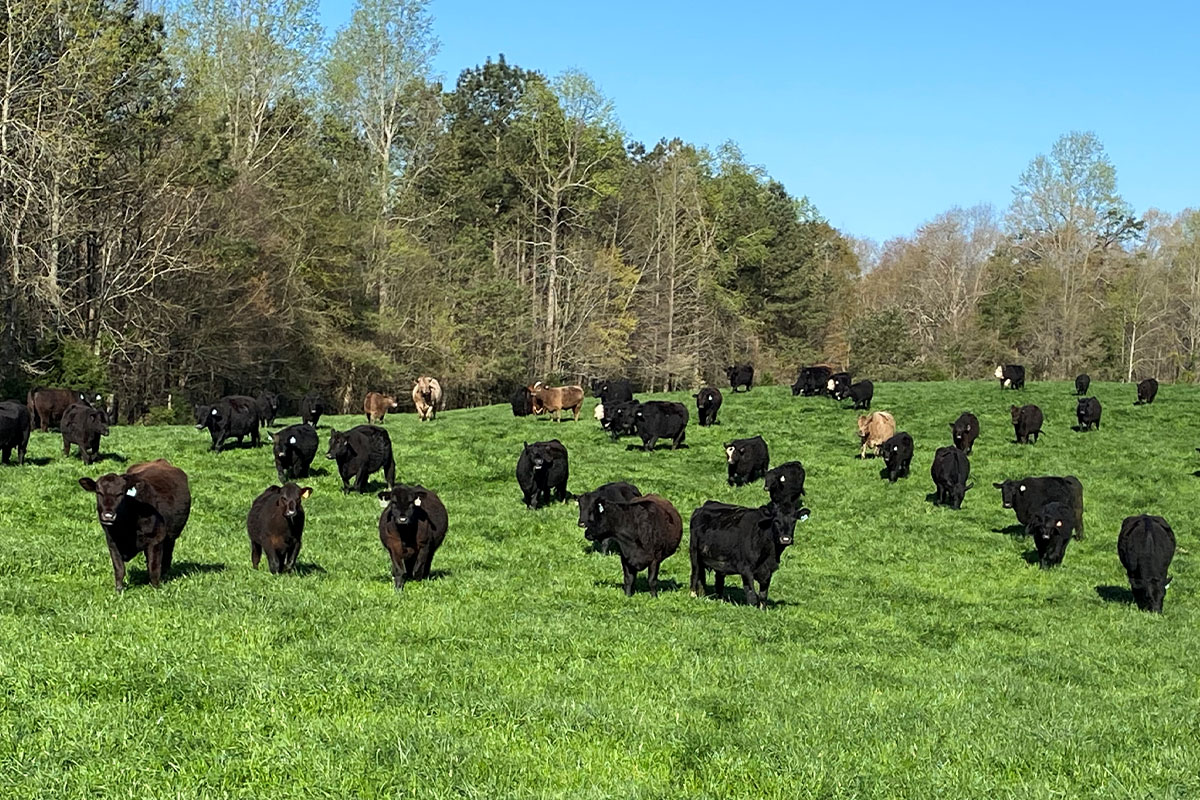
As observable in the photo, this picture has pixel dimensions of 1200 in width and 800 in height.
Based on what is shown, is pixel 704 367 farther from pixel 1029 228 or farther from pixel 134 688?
pixel 134 688

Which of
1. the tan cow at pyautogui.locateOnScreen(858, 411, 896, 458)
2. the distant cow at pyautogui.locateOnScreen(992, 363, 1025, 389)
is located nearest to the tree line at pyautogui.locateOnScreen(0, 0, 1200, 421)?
the distant cow at pyautogui.locateOnScreen(992, 363, 1025, 389)

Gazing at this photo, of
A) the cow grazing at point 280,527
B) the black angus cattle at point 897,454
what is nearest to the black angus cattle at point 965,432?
the black angus cattle at point 897,454

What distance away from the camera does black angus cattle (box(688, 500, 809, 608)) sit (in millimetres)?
16219

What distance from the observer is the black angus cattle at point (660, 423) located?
33.5m

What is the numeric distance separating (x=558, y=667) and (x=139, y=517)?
247 inches

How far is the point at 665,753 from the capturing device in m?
8.41

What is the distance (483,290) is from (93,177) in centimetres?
2724

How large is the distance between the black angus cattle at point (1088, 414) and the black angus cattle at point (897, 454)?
33.8 ft

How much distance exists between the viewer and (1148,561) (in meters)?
18.5

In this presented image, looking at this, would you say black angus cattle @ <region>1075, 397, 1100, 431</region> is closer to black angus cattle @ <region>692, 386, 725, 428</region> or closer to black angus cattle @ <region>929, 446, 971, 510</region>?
black angus cattle @ <region>929, 446, 971, 510</region>

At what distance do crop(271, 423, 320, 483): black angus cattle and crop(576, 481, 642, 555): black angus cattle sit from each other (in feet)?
26.3

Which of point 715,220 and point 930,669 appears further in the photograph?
point 715,220

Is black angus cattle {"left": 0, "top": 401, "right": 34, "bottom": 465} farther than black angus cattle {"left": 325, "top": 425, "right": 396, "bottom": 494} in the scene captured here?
No

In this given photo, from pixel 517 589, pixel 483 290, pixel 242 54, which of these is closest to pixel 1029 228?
pixel 483 290
